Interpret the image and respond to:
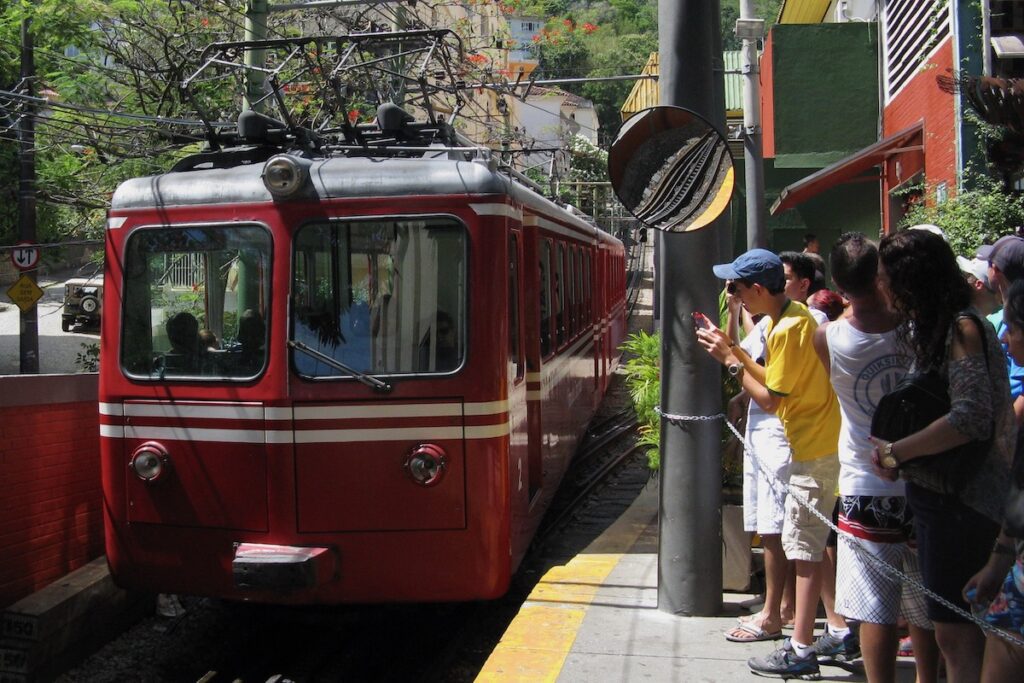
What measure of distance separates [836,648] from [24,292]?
16.0 metres

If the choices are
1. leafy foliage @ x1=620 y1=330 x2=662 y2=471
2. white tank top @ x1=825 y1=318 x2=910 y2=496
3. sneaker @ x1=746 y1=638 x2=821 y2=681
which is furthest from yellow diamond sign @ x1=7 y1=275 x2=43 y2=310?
white tank top @ x1=825 y1=318 x2=910 y2=496

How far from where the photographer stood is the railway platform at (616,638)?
4938mm

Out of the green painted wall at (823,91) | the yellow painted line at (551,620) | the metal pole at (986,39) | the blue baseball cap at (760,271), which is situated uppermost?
the green painted wall at (823,91)

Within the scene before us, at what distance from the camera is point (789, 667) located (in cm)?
481

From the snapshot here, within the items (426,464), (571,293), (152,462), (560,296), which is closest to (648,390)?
(560,296)

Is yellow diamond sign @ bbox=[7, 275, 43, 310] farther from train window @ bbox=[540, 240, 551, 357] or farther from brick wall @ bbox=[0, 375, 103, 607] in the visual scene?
train window @ bbox=[540, 240, 551, 357]

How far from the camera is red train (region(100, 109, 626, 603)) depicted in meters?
5.73

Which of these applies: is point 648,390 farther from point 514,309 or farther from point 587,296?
point 587,296

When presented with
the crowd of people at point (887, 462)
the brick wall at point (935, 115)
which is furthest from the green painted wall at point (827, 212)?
the crowd of people at point (887, 462)

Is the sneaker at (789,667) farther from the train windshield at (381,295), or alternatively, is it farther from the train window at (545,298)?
the train window at (545,298)

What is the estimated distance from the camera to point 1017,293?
3291 mm

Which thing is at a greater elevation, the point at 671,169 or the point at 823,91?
the point at 823,91

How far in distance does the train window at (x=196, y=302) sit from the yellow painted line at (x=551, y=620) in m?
1.95

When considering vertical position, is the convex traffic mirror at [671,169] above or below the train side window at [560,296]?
above
